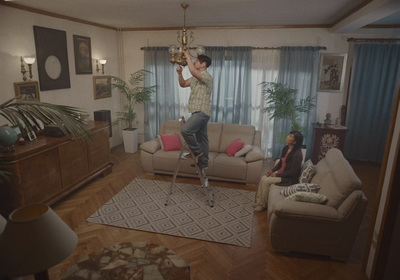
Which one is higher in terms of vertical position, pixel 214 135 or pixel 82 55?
pixel 82 55

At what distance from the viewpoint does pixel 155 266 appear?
2.15 meters

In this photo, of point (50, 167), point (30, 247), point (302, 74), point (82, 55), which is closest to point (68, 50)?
point (82, 55)

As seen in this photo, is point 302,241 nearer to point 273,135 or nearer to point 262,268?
point 262,268

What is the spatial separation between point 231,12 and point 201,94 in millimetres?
1897

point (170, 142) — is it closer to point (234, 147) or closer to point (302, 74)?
point (234, 147)

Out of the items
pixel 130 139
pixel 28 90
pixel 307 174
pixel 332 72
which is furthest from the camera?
pixel 130 139

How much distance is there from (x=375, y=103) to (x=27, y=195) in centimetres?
630

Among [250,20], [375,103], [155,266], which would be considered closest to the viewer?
[155,266]

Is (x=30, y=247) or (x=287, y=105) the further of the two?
(x=287, y=105)

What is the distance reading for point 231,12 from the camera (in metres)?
4.49

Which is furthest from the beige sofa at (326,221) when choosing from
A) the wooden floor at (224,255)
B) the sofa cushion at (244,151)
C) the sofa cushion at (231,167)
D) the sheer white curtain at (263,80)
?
the sheer white curtain at (263,80)

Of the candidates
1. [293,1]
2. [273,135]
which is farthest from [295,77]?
[293,1]

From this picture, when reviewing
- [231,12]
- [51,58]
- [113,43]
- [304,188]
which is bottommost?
[304,188]

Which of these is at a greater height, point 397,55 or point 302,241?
point 397,55
